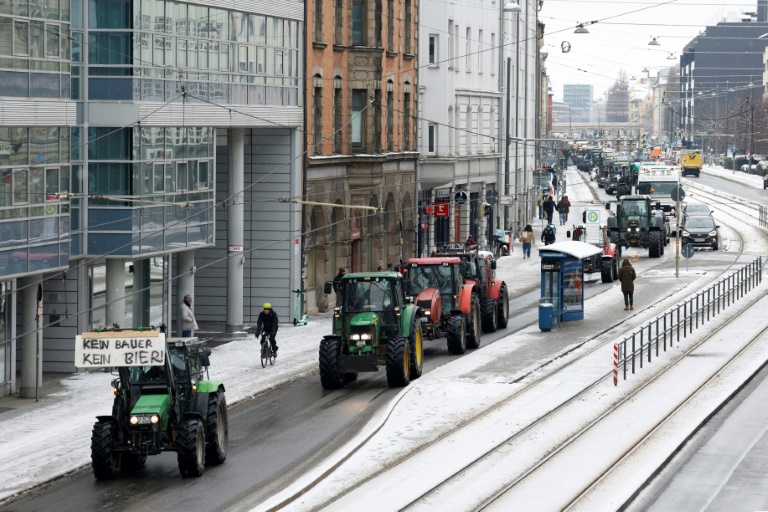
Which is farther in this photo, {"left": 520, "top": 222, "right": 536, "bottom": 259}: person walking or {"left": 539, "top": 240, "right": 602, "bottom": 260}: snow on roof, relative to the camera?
{"left": 520, "top": 222, "right": 536, "bottom": 259}: person walking

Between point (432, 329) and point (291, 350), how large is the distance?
4978mm

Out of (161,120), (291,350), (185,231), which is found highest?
(161,120)

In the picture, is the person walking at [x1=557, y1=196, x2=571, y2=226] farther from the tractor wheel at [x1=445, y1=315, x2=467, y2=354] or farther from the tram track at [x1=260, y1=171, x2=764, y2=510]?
the tractor wheel at [x1=445, y1=315, x2=467, y2=354]

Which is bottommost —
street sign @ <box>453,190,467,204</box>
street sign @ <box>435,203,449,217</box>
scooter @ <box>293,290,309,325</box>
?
scooter @ <box>293,290,309,325</box>

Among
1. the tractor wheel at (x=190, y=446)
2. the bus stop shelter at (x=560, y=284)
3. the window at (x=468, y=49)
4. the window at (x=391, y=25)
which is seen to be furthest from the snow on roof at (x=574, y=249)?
the window at (x=468, y=49)

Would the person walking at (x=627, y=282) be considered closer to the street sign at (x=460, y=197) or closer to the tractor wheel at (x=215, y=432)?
the street sign at (x=460, y=197)

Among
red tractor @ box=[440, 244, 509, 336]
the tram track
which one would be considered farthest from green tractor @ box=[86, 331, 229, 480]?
red tractor @ box=[440, 244, 509, 336]

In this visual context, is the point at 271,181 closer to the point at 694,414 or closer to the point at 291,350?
the point at 291,350

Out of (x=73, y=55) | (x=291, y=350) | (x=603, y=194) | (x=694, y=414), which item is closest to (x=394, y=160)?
(x=291, y=350)

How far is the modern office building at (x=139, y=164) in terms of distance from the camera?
1284 inches

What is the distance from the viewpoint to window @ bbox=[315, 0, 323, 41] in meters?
50.7

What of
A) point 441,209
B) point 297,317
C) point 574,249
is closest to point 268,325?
point 297,317

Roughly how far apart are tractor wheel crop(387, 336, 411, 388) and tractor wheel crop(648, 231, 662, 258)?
3899 centimetres

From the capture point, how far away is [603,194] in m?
125
